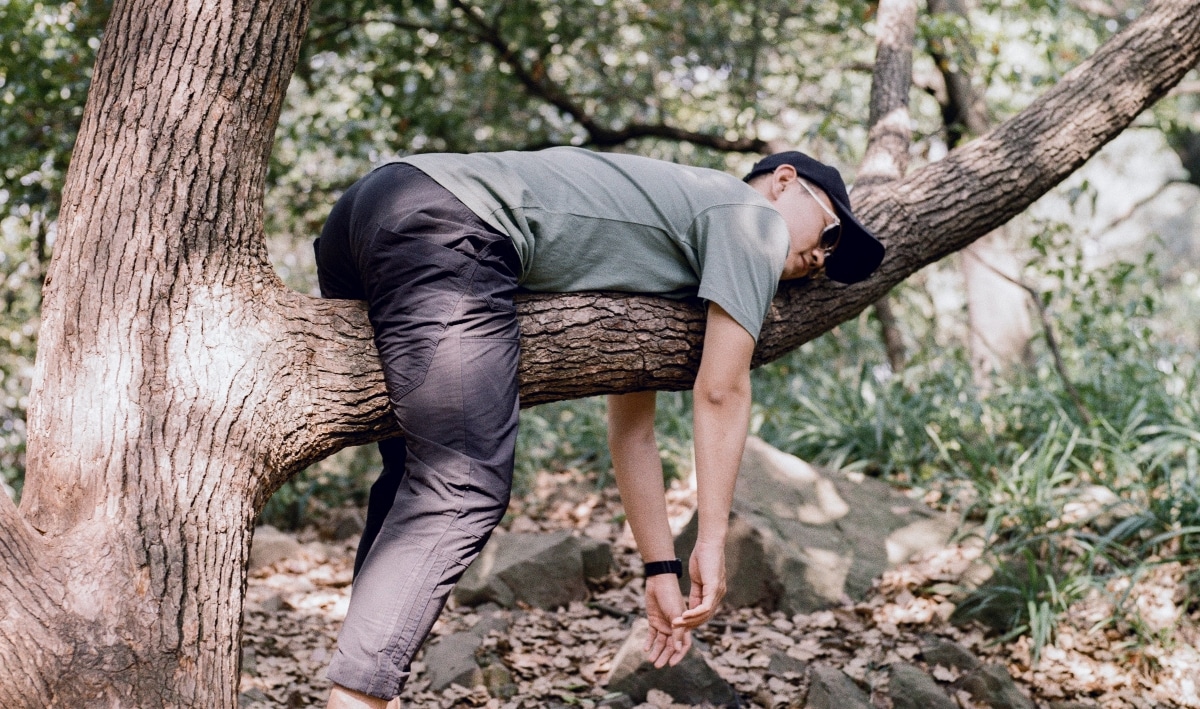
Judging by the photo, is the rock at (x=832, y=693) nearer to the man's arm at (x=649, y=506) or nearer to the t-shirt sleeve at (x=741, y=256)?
the man's arm at (x=649, y=506)

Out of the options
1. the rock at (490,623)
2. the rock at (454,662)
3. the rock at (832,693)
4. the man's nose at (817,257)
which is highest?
the man's nose at (817,257)

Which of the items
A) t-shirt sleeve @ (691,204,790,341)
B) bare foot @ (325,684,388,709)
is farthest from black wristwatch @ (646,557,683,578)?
bare foot @ (325,684,388,709)

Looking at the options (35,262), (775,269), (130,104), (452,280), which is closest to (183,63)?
(130,104)

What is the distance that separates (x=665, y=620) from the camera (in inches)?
100

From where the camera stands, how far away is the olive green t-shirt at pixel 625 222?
2049mm

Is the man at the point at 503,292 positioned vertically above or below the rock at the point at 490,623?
above

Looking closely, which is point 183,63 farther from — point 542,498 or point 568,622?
point 542,498

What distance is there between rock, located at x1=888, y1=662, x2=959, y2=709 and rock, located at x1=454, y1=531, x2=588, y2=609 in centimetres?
134

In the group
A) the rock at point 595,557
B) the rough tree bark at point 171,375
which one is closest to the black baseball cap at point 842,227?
the rough tree bark at point 171,375

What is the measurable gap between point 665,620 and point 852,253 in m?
1.10

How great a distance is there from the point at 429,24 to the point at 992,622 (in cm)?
442

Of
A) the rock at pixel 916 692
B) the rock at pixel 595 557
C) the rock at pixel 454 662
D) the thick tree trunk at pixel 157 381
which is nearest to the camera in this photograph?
the thick tree trunk at pixel 157 381

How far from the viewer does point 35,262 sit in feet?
21.3

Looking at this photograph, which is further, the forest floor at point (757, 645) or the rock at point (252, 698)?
the forest floor at point (757, 645)
